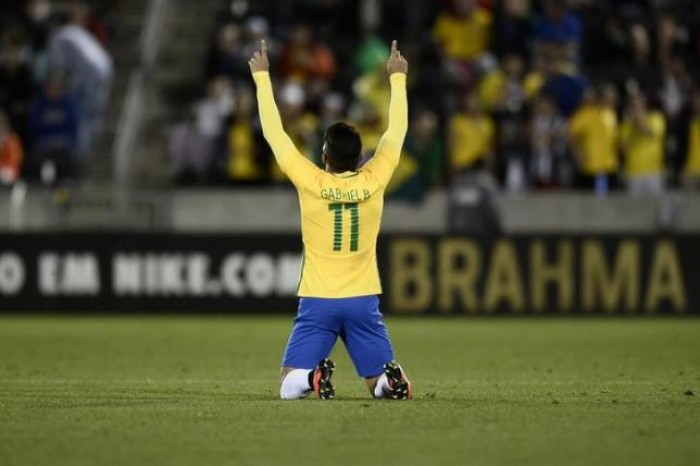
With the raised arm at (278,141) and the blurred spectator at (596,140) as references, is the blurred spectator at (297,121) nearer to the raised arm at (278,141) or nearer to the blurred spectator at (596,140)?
the blurred spectator at (596,140)

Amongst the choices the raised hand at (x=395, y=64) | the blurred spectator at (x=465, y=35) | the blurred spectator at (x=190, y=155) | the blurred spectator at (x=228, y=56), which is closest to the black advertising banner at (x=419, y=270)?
the blurred spectator at (x=190, y=155)

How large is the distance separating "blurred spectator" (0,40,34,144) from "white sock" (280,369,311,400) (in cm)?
1419

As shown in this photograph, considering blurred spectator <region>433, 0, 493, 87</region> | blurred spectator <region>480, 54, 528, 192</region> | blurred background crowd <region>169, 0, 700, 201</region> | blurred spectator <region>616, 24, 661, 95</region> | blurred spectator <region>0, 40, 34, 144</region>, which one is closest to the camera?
blurred background crowd <region>169, 0, 700, 201</region>

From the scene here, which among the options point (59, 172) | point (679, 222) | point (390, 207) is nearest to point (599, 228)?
point (679, 222)

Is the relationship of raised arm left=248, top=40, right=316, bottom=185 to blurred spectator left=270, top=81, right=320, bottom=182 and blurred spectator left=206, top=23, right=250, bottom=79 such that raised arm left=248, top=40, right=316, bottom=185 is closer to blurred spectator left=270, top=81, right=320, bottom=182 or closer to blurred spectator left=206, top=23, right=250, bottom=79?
blurred spectator left=270, top=81, right=320, bottom=182

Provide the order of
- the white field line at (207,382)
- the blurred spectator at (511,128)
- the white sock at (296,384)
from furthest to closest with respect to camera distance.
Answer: the blurred spectator at (511,128)
the white field line at (207,382)
the white sock at (296,384)

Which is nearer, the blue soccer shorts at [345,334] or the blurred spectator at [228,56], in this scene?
the blue soccer shorts at [345,334]

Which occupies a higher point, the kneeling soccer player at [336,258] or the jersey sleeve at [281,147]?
the jersey sleeve at [281,147]

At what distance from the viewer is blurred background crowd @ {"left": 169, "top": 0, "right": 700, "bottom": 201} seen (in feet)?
72.2

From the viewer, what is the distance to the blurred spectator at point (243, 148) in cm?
2250

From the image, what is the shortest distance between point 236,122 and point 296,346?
1247cm

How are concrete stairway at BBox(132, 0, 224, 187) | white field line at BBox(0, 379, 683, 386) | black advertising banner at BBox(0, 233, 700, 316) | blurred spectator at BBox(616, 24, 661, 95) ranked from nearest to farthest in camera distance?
white field line at BBox(0, 379, 683, 386)
black advertising banner at BBox(0, 233, 700, 316)
blurred spectator at BBox(616, 24, 661, 95)
concrete stairway at BBox(132, 0, 224, 187)

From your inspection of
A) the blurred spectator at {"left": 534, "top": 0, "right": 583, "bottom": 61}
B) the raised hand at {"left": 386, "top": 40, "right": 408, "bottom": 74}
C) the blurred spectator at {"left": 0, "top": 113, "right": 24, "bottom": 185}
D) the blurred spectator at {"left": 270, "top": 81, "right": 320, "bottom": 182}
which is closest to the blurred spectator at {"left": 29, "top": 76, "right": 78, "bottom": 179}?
the blurred spectator at {"left": 0, "top": 113, "right": 24, "bottom": 185}

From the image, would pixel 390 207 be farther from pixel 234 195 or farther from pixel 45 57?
pixel 45 57
